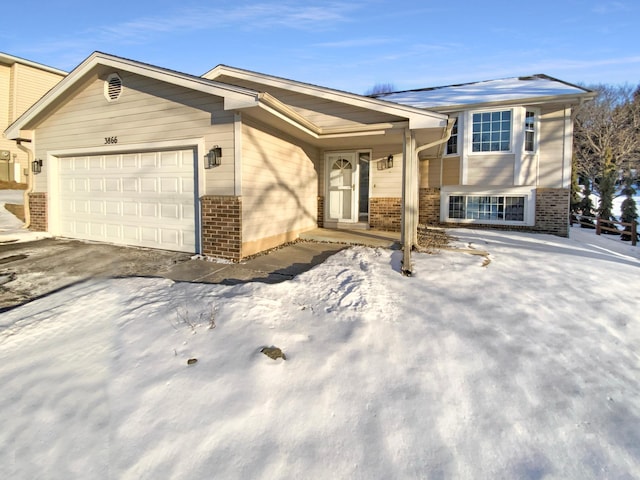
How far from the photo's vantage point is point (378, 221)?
10.5 meters

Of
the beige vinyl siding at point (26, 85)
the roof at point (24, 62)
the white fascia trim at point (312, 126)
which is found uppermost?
the roof at point (24, 62)

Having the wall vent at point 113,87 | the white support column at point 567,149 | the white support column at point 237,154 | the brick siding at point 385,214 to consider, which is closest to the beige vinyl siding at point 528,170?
the white support column at point 567,149

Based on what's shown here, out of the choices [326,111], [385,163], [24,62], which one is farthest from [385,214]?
[24,62]

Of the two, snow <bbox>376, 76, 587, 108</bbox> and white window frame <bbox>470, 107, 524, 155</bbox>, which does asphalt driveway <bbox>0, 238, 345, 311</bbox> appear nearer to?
white window frame <bbox>470, 107, 524, 155</bbox>

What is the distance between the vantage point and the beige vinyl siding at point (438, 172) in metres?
13.0

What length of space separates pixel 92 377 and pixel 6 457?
29.0 inches

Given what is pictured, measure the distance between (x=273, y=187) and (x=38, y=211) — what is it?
6.16m

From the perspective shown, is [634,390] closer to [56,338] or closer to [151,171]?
[56,338]

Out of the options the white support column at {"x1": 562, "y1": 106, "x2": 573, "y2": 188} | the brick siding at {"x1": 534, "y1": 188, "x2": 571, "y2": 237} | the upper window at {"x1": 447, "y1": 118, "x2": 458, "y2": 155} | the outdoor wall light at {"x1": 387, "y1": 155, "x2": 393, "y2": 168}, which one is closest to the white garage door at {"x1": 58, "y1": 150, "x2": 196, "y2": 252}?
the outdoor wall light at {"x1": 387, "y1": 155, "x2": 393, "y2": 168}

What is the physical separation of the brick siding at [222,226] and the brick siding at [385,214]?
5.09 meters

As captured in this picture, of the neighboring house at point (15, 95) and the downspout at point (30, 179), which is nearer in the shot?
the downspout at point (30, 179)

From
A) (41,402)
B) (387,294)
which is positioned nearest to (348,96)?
(387,294)

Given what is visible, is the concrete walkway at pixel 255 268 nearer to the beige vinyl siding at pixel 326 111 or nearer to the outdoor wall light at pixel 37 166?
Result: the beige vinyl siding at pixel 326 111

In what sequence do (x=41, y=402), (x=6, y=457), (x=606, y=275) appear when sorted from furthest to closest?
(x=606, y=275)
(x=41, y=402)
(x=6, y=457)
